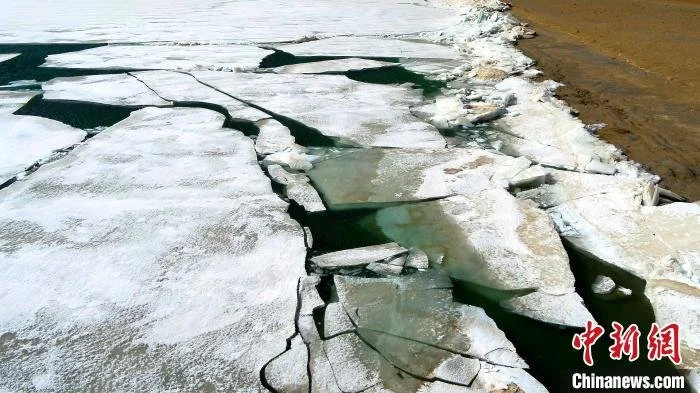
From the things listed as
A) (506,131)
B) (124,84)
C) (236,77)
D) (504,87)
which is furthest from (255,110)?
(504,87)

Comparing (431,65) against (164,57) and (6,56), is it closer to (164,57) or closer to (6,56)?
(164,57)

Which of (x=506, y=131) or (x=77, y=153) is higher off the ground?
(x=77, y=153)

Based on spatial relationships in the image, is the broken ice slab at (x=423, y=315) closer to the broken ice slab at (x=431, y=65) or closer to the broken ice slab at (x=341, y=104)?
the broken ice slab at (x=341, y=104)

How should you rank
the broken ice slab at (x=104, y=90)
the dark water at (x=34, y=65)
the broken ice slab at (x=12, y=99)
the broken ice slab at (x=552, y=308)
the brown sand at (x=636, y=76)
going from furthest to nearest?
the dark water at (x=34, y=65) → the broken ice slab at (x=104, y=90) → the broken ice slab at (x=12, y=99) → the brown sand at (x=636, y=76) → the broken ice slab at (x=552, y=308)

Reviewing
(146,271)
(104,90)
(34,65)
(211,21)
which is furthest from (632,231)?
(211,21)

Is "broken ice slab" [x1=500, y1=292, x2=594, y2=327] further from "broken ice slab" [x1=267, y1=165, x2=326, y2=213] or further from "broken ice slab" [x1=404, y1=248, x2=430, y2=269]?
"broken ice slab" [x1=267, y1=165, x2=326, y2=213]

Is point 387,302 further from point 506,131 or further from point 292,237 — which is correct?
point 506,131

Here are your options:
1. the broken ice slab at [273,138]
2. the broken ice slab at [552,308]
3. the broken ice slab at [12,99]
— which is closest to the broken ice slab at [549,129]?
the broken ice slab at [552,308]

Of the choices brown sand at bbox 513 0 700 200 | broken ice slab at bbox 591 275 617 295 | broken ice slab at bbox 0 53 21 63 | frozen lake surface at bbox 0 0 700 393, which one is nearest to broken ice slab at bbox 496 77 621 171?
frozen lake surface at bbox 0 0 700 393
